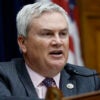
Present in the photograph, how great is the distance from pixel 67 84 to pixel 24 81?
0.75ft

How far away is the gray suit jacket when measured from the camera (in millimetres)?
2260

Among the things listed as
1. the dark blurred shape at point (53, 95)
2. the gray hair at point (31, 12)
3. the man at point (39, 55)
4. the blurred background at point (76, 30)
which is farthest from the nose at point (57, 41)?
the blurred background at point (76, 30)

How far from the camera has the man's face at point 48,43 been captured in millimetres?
2285

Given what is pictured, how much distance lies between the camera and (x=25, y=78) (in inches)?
91.7

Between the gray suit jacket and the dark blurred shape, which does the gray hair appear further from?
the dark blurred shape

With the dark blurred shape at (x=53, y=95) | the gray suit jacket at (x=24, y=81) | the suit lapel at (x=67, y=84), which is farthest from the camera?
the suit lapel at (x=67, y=84)

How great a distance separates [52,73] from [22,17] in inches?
12.2

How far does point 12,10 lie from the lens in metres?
3.35

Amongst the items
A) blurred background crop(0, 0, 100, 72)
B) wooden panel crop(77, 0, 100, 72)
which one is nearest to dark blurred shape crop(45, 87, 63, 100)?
blurred background crop(0, 0, 100, 72)

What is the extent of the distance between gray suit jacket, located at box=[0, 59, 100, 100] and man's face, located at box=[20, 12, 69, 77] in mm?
81

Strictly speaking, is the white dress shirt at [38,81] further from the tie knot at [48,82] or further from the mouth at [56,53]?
the mouth at [56,53]

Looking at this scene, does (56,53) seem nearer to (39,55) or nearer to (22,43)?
(39,55)

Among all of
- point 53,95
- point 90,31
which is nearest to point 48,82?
point 53,95

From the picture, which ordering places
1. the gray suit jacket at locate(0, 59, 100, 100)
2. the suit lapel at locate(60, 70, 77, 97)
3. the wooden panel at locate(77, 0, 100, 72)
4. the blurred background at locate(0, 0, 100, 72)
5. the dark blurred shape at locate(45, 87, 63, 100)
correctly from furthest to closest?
the wooden panel at locate(77, 0, 100, 72) < the blurred background at locate(0, 0, 100, 72) < the suit lapel at locate(60, 70, 77, 97) < the gray suit jacket at locate(0, 59, 100, 100) < the dark blurred shape at locate(45, 87, 63, 100)
